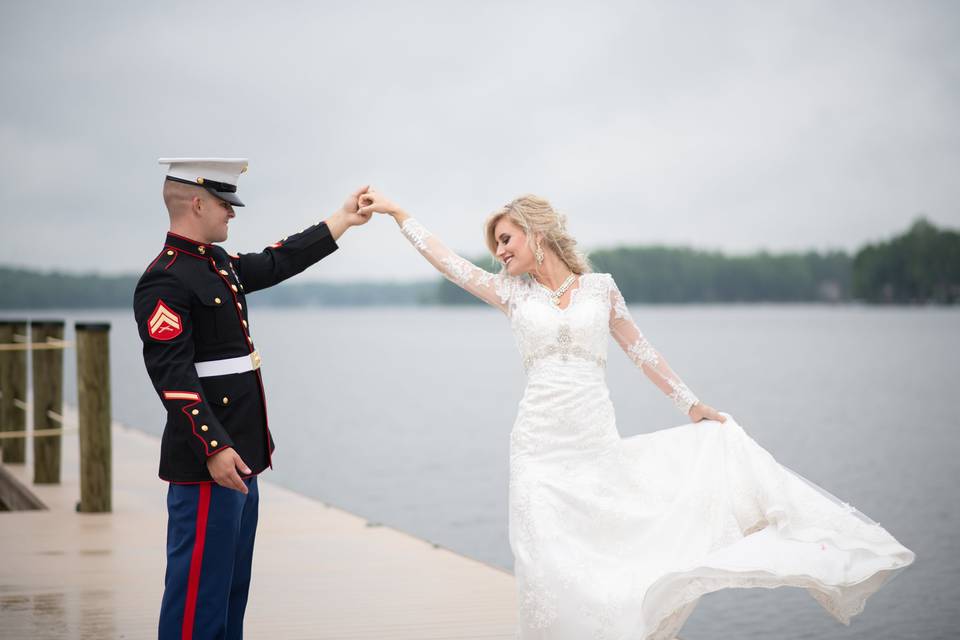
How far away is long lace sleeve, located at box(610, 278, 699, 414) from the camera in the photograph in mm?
4195

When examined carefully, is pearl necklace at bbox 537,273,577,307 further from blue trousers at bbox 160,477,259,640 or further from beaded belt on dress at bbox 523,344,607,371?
blue trousers at bbox 160,477,259,640

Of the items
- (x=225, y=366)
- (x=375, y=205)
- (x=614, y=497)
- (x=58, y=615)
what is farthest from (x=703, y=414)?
(x=58, y=615)

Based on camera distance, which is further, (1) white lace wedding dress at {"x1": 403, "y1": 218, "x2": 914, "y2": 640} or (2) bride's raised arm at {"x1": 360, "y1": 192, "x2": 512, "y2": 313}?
(2) bride's raised arm at {"x1": 360, "y1": 192, "x2": 512, "y2": 313}

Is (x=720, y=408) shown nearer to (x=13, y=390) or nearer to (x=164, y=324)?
(x=13, y=390)

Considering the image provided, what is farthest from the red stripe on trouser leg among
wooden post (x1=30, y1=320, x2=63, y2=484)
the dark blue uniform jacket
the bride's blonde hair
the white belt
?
wooden post (x1=30, y1=320, x2=63, y2=484)

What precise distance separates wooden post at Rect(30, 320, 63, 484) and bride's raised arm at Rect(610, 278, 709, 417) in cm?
615

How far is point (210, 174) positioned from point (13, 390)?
770cm

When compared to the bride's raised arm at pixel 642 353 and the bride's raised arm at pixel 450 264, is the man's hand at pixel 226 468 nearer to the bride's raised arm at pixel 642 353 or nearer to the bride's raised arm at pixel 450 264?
the bride's raised arm at pixel 450 264

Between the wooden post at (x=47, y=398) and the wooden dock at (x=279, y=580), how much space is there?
0.82m

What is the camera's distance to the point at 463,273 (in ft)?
14.0

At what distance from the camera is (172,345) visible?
326cm

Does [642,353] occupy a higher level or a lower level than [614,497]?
higher

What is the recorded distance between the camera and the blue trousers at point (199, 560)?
3.32 metres

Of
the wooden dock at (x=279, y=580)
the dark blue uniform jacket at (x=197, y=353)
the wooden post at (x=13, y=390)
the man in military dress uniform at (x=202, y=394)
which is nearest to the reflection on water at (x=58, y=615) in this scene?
the wooden dock at (x=279, y=580)
